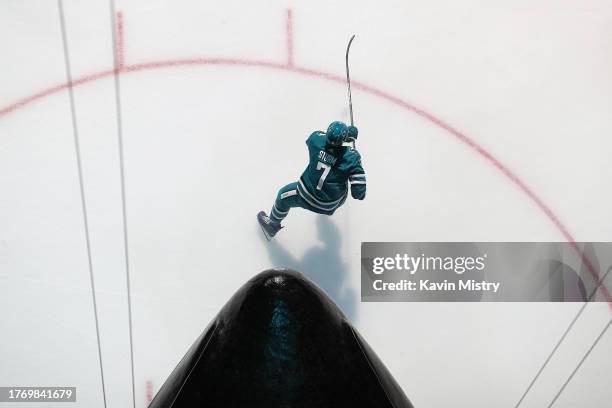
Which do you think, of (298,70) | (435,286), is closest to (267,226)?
(298,70)

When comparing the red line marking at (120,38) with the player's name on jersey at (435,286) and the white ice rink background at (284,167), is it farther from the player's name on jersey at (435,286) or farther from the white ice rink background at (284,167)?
the player's name on jersey at (435,286)

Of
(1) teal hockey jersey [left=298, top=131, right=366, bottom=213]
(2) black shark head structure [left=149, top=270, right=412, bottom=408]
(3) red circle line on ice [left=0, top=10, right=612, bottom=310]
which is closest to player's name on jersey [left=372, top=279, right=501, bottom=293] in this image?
(3) red circle line on ice [left=0, top=10, right=612, bottom=310]

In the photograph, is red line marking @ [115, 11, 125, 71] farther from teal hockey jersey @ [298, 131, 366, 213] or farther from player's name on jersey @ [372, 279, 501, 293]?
player's name on jersey @ [372, 279, 501, 293]

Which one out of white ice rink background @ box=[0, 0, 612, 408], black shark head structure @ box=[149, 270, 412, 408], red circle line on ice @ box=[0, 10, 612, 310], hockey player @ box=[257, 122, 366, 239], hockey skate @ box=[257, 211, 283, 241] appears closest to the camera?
black shark head structure @ box=[149, 270, 412, 408]

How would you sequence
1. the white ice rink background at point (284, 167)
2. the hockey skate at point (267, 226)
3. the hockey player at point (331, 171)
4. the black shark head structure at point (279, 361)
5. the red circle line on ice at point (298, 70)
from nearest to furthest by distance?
the black shark head structure at point (279, 361), the hockey player at point (331, 171), the hockey skate at point (267, 226), the white ice rink background at point (284, 167), the red circle line on ice at point (298, 70)

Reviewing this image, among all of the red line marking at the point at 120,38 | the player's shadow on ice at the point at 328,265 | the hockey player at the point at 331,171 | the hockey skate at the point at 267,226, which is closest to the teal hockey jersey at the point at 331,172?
the hockey player at the point at 331,171

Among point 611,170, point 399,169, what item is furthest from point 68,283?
point 611,170
